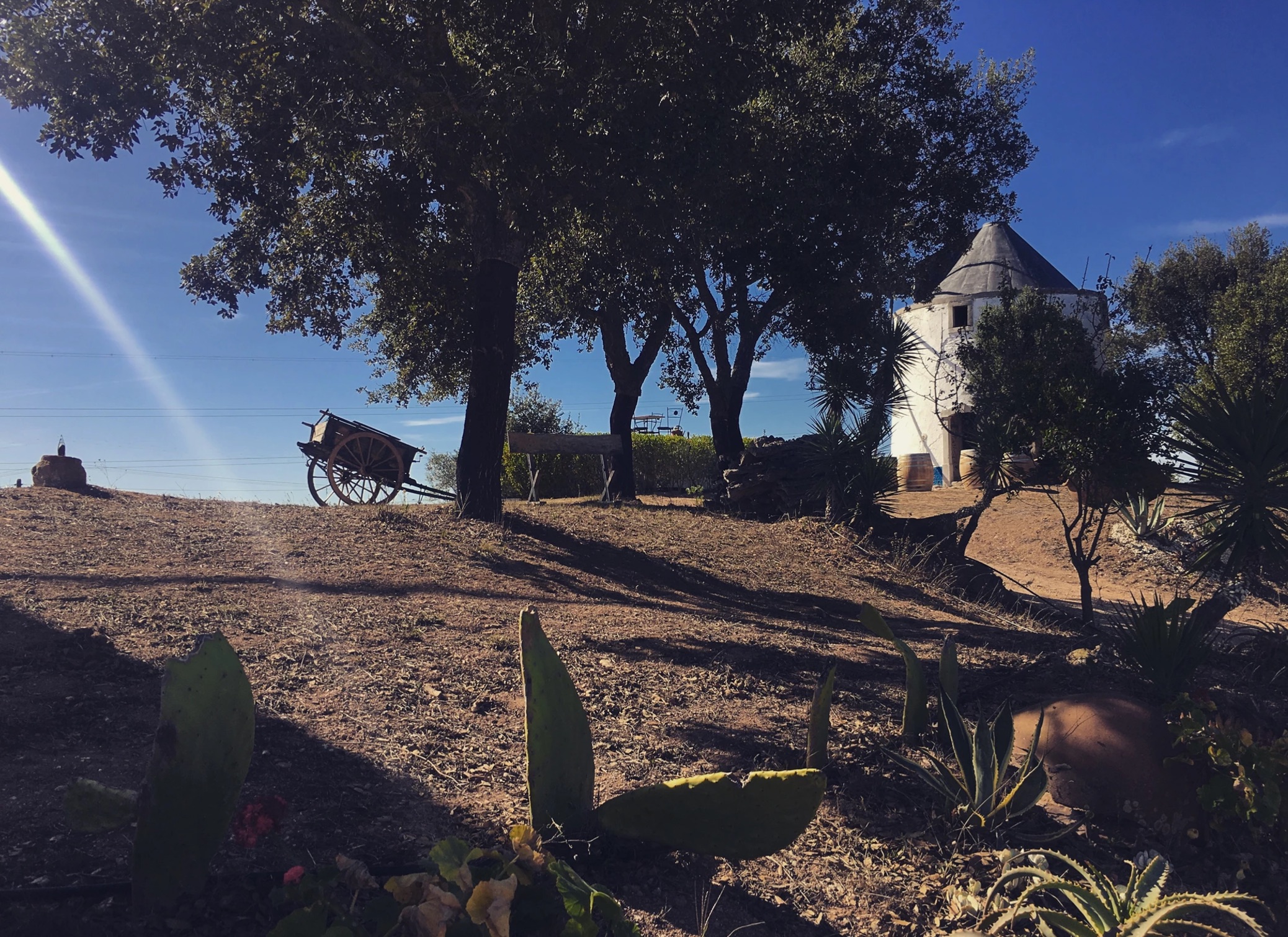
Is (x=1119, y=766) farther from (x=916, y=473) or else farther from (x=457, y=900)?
(x=916, y=473)

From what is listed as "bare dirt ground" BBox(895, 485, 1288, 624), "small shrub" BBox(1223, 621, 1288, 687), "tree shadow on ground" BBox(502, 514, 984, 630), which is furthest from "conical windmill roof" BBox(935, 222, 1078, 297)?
"small shrub" BBox(1223, 621, 1288, 687)

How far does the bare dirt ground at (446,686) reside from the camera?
276 centimetres

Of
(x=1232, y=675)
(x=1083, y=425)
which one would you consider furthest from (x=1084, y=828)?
(x=1083, y=425)

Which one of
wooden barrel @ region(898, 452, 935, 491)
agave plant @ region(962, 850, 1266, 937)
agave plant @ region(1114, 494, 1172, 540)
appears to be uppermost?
wooden barrel @ region(898, 452, 935, 491)

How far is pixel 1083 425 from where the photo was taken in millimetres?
8867

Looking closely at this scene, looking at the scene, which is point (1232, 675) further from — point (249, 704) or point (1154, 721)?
point (249, 704)

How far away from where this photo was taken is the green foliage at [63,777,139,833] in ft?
7.48

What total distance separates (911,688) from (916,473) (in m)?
22.1

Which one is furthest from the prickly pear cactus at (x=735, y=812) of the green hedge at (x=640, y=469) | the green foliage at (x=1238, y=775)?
the green hedge at (x=640, y=469)

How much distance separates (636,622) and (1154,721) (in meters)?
3.84

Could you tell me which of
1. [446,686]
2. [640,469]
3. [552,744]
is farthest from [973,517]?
[640,469]

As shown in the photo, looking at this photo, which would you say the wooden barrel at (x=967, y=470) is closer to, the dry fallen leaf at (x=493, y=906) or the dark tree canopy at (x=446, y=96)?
the dark tree canopy at (x=446, y=96)

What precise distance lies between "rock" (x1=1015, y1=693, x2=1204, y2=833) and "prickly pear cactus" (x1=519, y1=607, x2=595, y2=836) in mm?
2201

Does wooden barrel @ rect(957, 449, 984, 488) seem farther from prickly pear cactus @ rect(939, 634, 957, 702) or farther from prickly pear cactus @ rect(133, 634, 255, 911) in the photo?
prickly pear cactus @ rect(133, 634, 255, 911)
